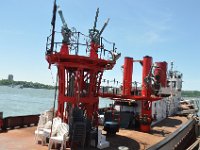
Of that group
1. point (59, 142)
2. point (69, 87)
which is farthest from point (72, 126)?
point (69, 87)

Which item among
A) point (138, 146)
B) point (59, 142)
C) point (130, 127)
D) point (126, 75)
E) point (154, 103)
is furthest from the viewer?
point (126, 75)

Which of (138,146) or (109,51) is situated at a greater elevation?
(109,51)

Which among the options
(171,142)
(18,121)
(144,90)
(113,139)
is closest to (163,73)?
(144,90)

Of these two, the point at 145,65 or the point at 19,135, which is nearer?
the point at 19,135

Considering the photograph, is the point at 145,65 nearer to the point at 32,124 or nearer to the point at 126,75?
the point at 126,75

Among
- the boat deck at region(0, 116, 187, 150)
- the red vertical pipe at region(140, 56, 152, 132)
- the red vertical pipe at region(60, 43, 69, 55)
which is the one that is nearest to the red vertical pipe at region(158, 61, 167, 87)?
the red vertical pipe at region(140, 56, 152, 132)

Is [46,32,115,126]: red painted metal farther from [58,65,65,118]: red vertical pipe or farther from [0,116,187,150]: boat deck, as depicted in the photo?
[0,116,187,150]: boat deck

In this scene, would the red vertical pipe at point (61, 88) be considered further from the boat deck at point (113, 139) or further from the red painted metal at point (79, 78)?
the boat deck at point (113, 139)

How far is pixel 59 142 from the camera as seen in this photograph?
1202cm

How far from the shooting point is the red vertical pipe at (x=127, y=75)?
24.0 metres

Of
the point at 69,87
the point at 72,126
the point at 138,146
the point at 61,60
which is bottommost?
the point at 138,146

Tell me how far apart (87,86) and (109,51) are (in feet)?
7.14

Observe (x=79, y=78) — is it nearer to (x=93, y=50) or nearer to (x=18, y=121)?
(x=93, y=50)

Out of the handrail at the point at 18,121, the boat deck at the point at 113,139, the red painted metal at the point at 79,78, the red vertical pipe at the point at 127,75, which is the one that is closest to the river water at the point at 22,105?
the red vertical pipe at the point at 127,75
